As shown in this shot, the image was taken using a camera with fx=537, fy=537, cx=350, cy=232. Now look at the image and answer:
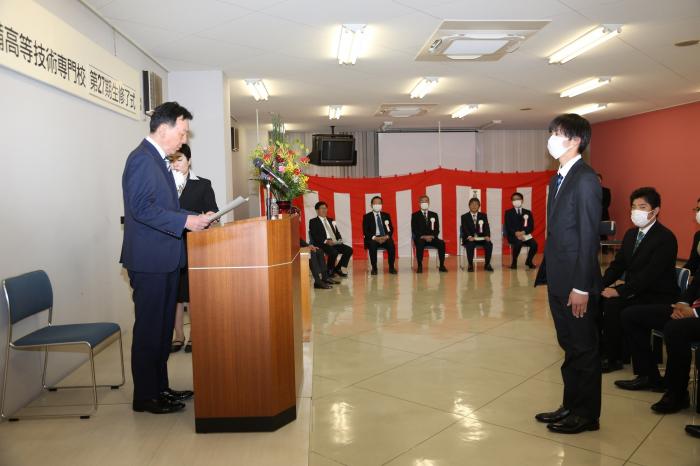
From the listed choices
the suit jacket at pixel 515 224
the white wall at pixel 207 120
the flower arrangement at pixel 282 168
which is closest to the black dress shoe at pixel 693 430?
the flower arrangement at pixel 282 168

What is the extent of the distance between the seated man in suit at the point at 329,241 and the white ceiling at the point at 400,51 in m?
2.10

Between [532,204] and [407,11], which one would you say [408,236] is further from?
[407,11]

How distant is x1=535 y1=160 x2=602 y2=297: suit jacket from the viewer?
2.87 meters

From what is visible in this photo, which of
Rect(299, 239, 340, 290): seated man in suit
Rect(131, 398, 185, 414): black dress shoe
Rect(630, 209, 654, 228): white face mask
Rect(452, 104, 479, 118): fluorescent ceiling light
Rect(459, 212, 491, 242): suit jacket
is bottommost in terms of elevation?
Rect(131, 398, 185, 414): black dress shoe

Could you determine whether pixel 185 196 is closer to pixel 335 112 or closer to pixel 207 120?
pixel 207 120

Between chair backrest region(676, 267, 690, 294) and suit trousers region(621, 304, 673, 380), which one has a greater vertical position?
chair backrest region(676, 267, 690, 294)

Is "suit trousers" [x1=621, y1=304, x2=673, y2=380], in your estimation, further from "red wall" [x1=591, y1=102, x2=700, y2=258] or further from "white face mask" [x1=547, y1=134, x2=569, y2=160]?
"red wall" [x1=591, y1=102, x2=700, y2=258]

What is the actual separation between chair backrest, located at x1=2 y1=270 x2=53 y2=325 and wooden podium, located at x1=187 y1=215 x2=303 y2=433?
3.91 ft

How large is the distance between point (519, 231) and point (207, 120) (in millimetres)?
6299

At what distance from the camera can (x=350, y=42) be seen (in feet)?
19.0

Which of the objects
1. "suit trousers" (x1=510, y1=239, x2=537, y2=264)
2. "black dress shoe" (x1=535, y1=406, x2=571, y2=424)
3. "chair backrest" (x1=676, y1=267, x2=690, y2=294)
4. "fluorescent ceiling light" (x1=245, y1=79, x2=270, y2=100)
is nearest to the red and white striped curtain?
"suit trousers" (x1=510, y1=239, x2=537, y2=264)

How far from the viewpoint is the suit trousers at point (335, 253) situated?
29.3 ft

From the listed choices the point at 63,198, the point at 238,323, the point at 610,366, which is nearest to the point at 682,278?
the point at 610,366

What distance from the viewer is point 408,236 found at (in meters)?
11.7
